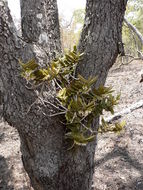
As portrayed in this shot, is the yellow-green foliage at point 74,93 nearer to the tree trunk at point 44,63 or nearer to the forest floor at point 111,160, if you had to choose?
the tree trunk at point 44,63

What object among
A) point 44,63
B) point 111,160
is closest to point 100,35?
point 44,63

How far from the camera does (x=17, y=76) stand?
1318 millimetres

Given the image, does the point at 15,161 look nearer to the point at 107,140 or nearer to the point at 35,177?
the point at 107,140

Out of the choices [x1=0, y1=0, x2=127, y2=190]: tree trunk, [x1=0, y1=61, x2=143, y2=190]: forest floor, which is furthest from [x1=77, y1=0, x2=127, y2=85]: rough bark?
[x1=0, y1=61, x2=143, y2=190]: forest floor

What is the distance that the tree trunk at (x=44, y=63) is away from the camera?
1.32 metres

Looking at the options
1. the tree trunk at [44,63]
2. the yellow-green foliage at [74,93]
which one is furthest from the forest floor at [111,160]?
the yellow-green foliage at [74,93]

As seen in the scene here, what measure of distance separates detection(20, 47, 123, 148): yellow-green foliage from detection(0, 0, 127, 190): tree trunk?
114mm

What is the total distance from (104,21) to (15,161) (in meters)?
2.34

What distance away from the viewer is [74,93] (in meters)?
1.30

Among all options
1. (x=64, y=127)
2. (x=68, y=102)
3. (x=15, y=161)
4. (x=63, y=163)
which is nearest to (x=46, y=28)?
(x=68, y=102)

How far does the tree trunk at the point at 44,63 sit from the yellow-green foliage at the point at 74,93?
0.11m

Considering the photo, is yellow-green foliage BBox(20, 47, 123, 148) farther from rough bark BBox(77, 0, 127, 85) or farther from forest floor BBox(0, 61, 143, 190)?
forest floor BBox(0, 61, 143, 190)

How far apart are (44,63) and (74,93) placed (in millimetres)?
270

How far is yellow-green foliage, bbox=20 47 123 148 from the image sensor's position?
3.95 ft
